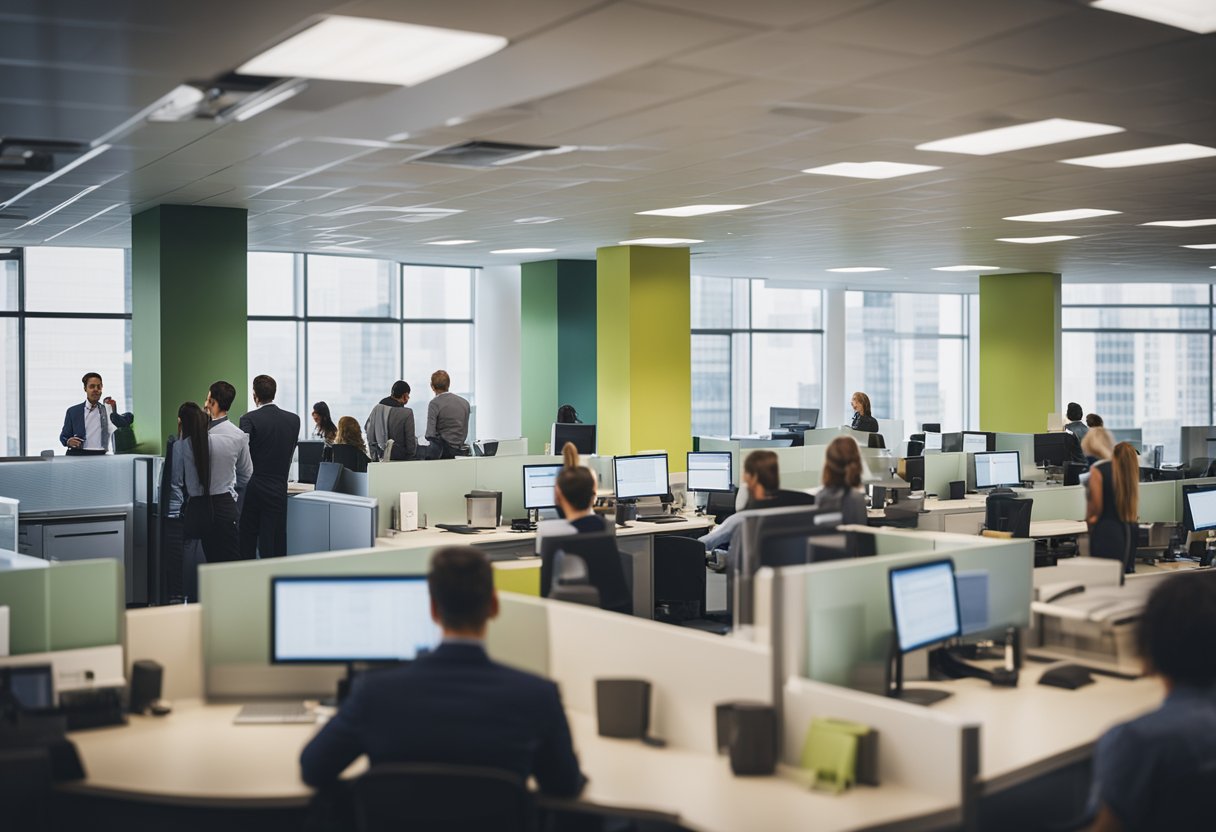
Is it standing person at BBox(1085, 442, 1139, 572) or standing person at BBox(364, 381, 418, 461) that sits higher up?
standing person at BBox(364, 381, 418, 461)

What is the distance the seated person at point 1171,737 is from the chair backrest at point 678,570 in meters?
4.87

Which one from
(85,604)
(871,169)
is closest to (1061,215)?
(871,169)

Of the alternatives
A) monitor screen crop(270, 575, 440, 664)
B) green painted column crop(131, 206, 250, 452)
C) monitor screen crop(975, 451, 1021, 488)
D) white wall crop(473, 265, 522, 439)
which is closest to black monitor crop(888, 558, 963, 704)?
monitor screen crop(270, 575, 440, 664)

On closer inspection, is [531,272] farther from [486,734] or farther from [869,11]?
[486,734]

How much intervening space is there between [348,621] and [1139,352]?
699 inches

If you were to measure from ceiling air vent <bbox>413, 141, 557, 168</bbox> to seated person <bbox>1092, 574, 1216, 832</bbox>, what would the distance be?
422 centimetres

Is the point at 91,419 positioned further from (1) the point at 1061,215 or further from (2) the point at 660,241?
(1) the point at 1061,215

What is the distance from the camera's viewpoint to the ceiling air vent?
6223mm

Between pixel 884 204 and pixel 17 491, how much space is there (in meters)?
6.38

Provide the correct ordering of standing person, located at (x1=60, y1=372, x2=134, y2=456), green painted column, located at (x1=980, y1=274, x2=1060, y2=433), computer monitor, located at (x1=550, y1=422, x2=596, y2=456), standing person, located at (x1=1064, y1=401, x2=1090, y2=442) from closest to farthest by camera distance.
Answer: standing person, located at (x1=60, y1=372, x2=134, y2=456) < computer monitor, located at (x1=550, y1=422, x2=596, y2=456) < standing person, located at (x1=1064, y1=401, x2=1090, y2=442) < green painted column, located at (x1=980, y1=274, x2=1060, y2=433)

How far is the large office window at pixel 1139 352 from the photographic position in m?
18.7

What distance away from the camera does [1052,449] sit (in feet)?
40.3

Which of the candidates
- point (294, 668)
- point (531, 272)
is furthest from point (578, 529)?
point (531, 272)

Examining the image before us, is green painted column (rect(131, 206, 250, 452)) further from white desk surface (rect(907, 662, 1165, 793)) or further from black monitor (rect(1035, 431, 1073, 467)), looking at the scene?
black monitor (rect(1035, 431, 1073, 467))
